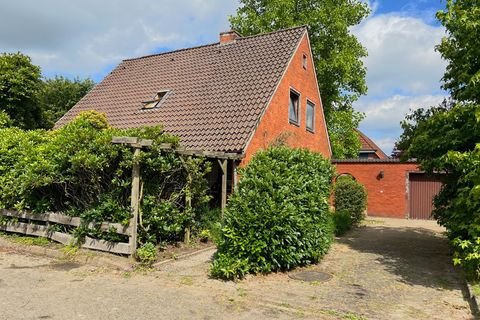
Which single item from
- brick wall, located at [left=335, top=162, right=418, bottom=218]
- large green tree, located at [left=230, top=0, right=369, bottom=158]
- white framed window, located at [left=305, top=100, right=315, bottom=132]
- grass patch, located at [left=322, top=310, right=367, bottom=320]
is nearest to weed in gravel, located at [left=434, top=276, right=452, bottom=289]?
grass patch, located at [left=322, top=310, right=367, bottom=320]

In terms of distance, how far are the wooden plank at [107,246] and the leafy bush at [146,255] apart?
246 millimetres

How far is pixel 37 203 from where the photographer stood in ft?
30.6

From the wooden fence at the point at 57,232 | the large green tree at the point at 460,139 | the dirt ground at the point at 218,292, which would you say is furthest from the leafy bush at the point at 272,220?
the large green tree at the point at 460,139

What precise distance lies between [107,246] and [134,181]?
1.42 metres

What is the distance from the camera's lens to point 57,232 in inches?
352

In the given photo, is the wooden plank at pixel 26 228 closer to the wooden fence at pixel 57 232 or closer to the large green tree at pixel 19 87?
the wooden fence at pixel 57 232

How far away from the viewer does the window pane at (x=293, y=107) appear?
50.3ft

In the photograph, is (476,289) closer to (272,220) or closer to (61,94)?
(272,220)

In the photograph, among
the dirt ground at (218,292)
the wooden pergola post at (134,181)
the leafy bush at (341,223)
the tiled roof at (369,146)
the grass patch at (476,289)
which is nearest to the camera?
the dirt ground at (218,292)

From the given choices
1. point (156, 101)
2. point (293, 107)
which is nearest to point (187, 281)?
point (156, 101)

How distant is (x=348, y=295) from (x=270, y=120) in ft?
25.7

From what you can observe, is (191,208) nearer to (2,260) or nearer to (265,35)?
(2,260)

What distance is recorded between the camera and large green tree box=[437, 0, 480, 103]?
24.9 ft

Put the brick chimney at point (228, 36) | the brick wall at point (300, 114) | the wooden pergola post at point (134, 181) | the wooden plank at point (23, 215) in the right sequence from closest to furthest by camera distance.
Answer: the wooden pergola post at point (134, 181) → the wooden plank at point (23, 215) → the brick wall at point (300, 114) → the brick chimney at point (228, 36)
